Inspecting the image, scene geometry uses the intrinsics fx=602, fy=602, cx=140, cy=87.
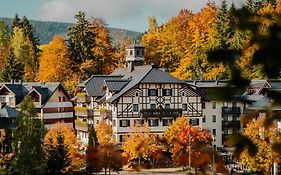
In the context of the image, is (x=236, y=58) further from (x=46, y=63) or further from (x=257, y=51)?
(x=46, y=63)

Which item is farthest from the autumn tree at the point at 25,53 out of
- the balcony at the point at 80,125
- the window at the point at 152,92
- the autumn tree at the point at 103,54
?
the window at the point at 152,92

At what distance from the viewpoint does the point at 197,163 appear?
3.80 metres

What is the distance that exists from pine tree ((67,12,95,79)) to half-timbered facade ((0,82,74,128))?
36.4 ft

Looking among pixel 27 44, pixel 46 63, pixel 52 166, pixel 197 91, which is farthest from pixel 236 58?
pixel 27 44

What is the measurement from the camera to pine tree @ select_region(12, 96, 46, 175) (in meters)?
32.8

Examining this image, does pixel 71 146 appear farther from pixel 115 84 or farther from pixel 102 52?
pixel 102 52

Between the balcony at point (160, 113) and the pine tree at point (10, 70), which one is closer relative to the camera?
the balcony at point (160, 113)

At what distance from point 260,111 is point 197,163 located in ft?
2.28

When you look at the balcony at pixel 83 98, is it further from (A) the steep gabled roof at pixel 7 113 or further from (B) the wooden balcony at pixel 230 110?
(B) the wooden balcony at pixel 230 110

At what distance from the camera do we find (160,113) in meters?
51.1

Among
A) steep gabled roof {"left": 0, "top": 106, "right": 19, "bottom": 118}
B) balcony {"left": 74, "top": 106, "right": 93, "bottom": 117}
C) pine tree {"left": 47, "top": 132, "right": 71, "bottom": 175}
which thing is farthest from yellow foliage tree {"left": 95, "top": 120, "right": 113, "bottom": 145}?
pine tree {"left": 47, "top": 132, "right": 71, "bottom": 175}

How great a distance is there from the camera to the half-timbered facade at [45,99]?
5788 centimetres

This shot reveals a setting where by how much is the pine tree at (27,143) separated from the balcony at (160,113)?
54.9ft

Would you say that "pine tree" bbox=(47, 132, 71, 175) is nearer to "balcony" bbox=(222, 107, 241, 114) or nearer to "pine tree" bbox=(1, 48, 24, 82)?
"balcony" bbox=(222, 107, 241, 114)
